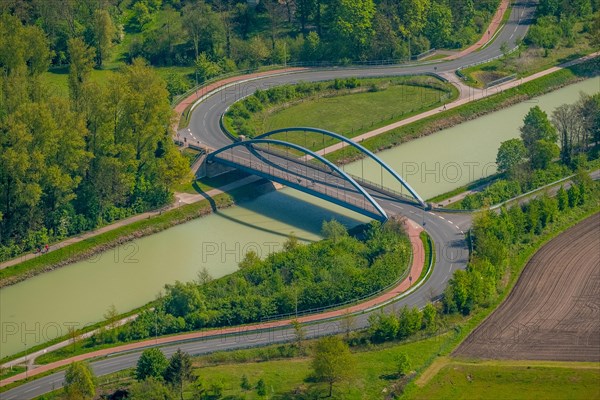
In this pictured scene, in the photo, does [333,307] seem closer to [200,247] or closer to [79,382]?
[200,247]

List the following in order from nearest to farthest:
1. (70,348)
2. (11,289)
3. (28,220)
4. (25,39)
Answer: (70,348)
(11,289)
(28,220)
(25,39)

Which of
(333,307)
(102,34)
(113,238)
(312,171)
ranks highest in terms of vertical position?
(102,34)

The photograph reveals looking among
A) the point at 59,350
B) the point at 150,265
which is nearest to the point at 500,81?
the point at 150,265

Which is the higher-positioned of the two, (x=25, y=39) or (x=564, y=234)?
(x=25, y=39)

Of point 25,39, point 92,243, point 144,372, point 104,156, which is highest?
point 25,39

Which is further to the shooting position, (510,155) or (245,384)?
(510,155)

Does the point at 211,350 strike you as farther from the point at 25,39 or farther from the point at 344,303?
the point at 25,39

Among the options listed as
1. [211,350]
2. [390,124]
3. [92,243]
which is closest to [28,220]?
[92,243]

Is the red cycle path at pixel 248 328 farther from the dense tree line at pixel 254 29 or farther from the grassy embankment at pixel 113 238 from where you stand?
the dense tree line at pixel 254 29
